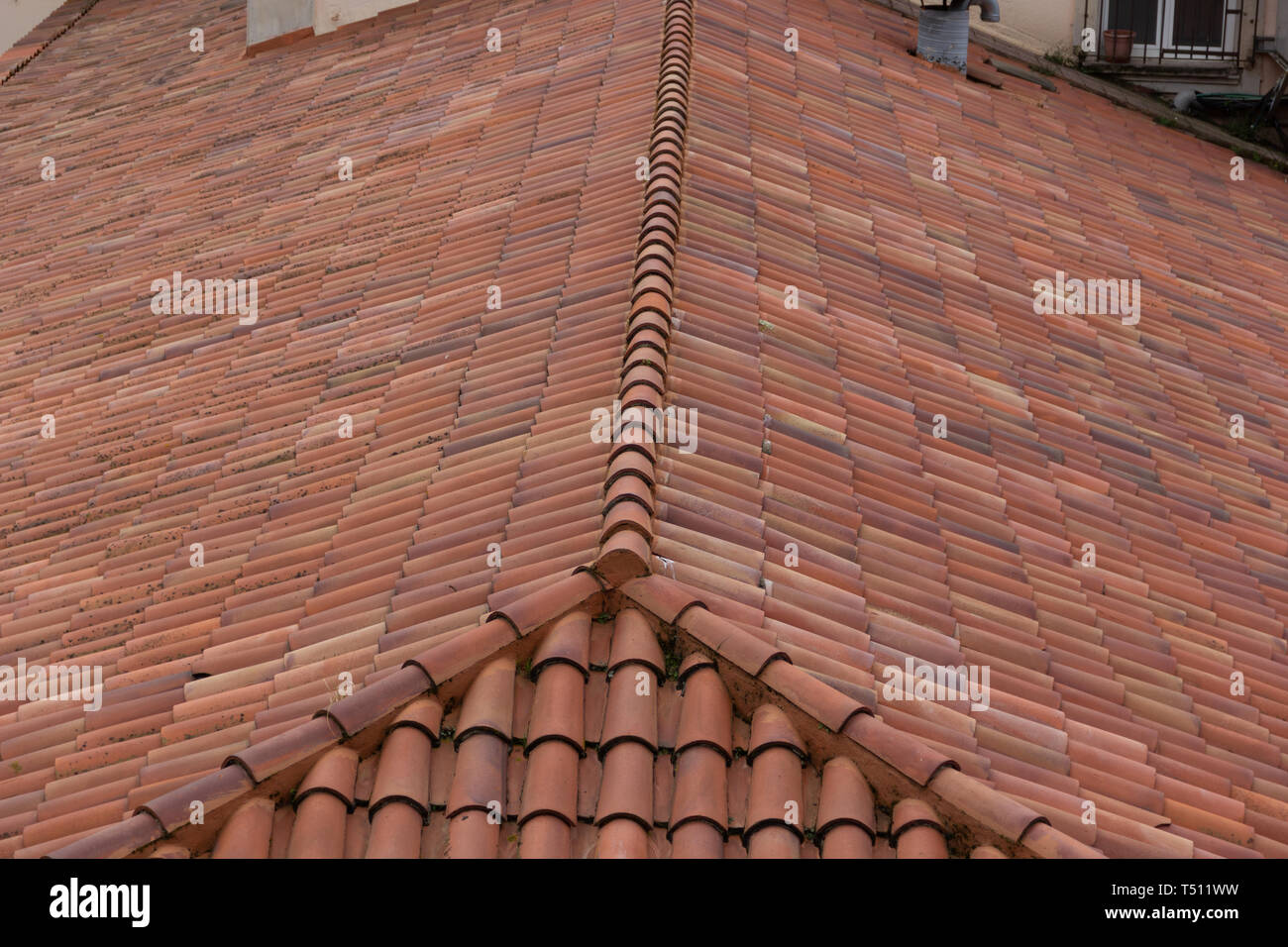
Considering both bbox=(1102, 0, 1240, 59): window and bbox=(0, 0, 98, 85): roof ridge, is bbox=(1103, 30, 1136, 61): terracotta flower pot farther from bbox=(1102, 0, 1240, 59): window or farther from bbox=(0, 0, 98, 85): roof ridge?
bbox=(0, 0, 98, 85): roof ridge

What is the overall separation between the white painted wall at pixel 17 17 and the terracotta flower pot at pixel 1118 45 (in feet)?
44.1

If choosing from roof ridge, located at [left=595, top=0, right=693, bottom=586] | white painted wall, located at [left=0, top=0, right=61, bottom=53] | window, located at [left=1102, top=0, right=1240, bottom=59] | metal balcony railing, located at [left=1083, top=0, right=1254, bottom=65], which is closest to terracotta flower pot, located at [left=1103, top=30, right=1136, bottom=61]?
metal balcony railing, located at [left=1083, top=0, right=1254, bottom=65]

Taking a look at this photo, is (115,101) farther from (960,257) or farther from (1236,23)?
(1236,23)

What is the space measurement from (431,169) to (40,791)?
18.7 ft

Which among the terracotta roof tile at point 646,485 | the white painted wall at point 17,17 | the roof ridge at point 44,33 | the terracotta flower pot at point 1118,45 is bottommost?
the terracotta roof tile at point 646,485

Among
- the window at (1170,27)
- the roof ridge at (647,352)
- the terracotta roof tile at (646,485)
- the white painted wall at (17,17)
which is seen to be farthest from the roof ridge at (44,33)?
the window at (1170,27)

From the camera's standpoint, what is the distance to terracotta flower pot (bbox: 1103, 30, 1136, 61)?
15305mm

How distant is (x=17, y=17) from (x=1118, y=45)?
45.9 feet

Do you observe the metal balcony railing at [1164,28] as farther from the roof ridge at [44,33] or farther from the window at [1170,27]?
the roof ridge at [44,33]

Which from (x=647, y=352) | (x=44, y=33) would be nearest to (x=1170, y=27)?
(x=647, y=352)

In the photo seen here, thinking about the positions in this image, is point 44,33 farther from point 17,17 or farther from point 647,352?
point 647,352

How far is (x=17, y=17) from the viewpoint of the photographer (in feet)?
63.8

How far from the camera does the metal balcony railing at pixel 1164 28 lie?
15422mm

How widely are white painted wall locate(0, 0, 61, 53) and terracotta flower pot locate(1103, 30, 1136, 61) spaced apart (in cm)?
1345
